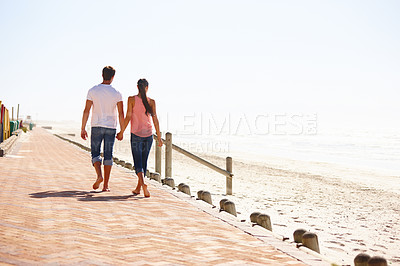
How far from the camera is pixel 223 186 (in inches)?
507

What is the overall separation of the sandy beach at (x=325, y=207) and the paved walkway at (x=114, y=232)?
144 centimetres

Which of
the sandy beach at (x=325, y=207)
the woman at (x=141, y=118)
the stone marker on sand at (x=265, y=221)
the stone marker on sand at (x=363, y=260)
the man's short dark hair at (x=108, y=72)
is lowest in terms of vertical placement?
the sandy beach at (x=325, y=207)

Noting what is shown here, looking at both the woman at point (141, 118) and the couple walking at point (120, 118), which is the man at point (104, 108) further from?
the woman at point (141, 118)

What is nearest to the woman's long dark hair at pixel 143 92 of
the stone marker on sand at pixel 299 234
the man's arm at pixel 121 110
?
the man's arm at pixel 121 110

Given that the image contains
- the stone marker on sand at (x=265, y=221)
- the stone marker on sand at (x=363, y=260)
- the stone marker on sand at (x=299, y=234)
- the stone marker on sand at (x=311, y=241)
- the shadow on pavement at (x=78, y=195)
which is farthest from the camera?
the shadow on pavement at (x=78, y=195)

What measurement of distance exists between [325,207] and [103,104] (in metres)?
6.66

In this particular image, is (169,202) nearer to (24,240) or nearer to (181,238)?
(181,238)

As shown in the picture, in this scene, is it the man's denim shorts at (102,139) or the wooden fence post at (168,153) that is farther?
the wooden fence post at (168,153)

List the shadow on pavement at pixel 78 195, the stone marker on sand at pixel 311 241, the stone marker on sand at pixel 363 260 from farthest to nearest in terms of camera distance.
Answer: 1. the shadow on pavement at pixel 78 195
2. the stone marker on sand at pixel 311 241
3. the stone marker on sand at pixel 363 260

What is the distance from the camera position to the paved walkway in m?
3.11

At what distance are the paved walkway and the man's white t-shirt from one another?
112cm

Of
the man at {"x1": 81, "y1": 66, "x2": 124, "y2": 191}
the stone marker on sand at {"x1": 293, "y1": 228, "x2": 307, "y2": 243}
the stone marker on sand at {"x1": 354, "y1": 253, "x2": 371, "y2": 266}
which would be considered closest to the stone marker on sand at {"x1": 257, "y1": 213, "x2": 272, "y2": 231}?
the stone marker on sand at {"x1": 293, "y1": 228, "x2": 307, "y2": 243}

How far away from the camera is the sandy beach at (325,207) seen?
6.52 meters

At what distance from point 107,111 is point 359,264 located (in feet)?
13.6
